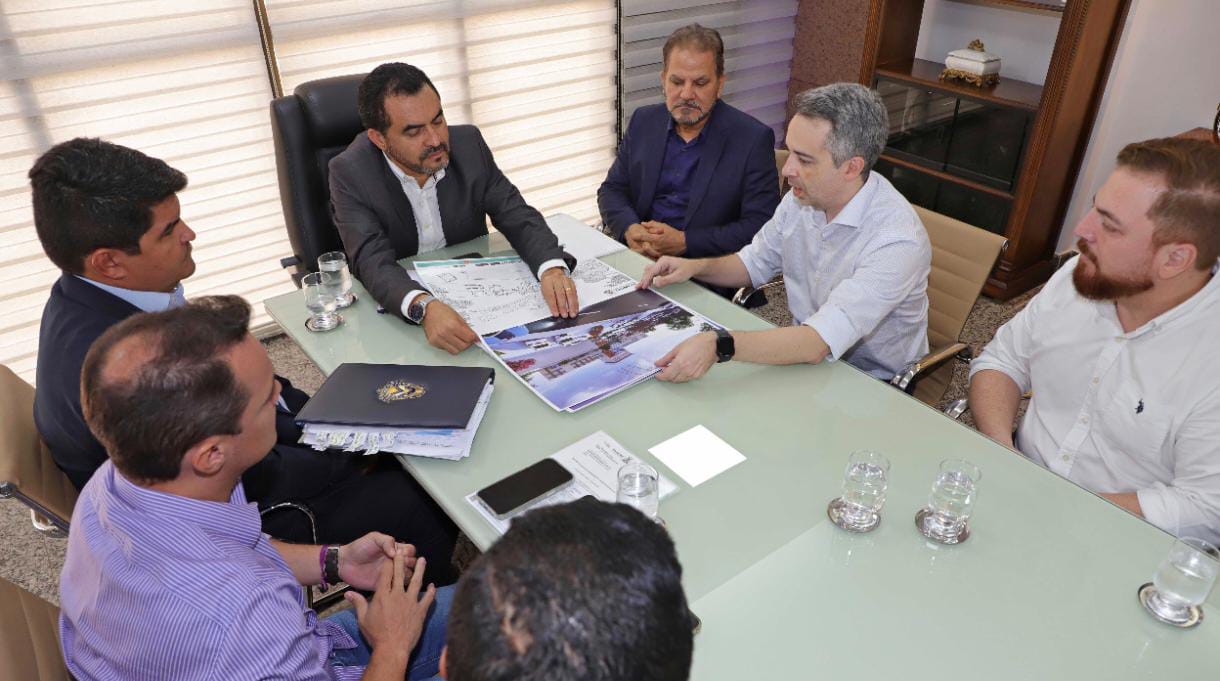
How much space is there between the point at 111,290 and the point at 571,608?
5.32 feet

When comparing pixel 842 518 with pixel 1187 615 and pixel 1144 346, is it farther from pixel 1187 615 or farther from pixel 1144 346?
pixel 1144 346

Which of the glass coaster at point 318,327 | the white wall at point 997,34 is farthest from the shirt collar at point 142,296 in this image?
the white wall at point 997,34

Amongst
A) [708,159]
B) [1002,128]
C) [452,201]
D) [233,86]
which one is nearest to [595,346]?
[452,201]

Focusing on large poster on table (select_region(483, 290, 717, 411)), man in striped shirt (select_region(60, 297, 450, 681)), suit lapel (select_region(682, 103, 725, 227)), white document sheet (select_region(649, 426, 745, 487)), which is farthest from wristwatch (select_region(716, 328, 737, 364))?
suit lapel (select_region(682, 103, 725, 227))

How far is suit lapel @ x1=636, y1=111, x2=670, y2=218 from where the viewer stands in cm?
302

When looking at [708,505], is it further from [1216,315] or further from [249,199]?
[249,199]

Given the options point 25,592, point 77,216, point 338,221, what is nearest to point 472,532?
point 25,592

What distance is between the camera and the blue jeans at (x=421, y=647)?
151cm

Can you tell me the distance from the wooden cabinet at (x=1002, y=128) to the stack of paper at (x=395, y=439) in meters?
2.79

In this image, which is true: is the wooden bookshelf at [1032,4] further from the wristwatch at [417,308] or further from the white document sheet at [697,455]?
the wristwatch at [417,308]

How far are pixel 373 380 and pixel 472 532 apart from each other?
1.72 feet

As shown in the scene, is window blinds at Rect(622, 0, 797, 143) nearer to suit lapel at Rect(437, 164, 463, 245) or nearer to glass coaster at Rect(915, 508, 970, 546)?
suit lapel at Rect(437, 164, 463, 245)

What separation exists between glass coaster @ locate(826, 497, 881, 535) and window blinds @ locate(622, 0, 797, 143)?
313 cm

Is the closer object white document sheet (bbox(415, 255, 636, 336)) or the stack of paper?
the stack of paper
